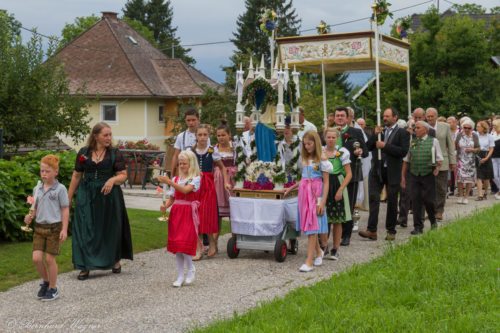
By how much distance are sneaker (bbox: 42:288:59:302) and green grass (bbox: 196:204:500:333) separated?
2232mm

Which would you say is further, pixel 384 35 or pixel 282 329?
pixel 384 35

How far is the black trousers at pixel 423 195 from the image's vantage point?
12.1 m

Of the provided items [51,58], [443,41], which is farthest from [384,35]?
[443,41]

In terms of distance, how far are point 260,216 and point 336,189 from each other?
1.11 m

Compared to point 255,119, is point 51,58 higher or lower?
higher

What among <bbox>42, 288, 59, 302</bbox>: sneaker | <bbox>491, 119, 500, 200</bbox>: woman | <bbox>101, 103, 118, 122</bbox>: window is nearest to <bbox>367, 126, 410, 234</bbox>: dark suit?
<bbox>42, 288, 59, 302</bbox>: sneaker

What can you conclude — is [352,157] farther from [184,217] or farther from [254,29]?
[254,29]

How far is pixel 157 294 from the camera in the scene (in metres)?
8.01

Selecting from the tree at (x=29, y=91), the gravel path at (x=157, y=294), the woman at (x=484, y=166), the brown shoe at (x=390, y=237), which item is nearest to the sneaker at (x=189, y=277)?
the gravel path at (x=157, y=294)

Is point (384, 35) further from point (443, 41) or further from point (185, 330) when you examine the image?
point (443, 41)

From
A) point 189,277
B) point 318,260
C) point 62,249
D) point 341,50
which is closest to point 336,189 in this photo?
point 318,260

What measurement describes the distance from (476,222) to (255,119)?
3818 millimetres

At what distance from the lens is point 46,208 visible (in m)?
7.98

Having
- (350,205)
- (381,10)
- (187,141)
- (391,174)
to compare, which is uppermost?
(381,10)
